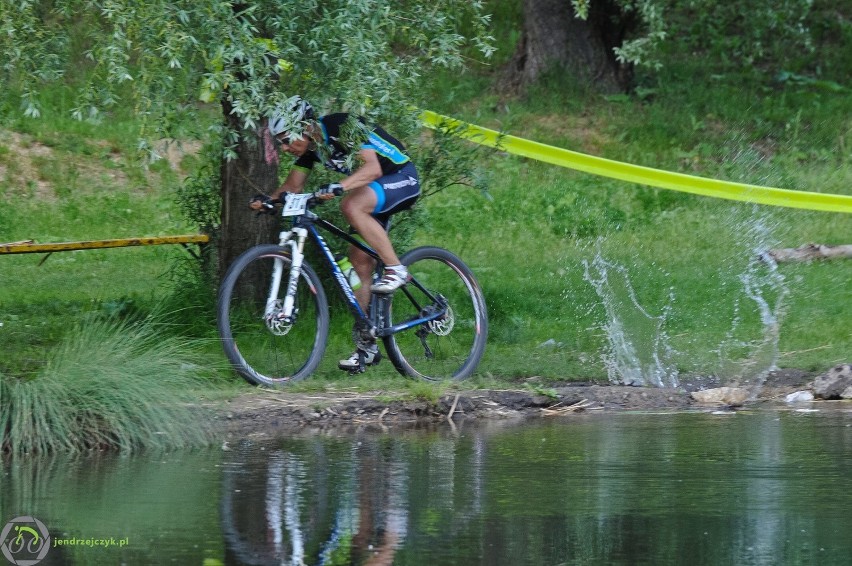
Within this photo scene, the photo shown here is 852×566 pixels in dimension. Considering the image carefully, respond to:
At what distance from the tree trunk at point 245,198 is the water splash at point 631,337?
2525mm

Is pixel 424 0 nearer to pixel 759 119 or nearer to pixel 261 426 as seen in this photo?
pixel 261 426

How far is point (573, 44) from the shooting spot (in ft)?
61.6

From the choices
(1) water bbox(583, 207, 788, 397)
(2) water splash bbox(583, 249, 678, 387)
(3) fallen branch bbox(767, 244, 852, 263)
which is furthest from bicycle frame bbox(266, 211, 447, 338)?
(3) fallen branch bbox(767, 244, 852, 263)

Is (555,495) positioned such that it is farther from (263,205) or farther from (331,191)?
(263,205)

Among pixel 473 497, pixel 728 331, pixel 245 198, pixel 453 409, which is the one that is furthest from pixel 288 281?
pixel 728 331

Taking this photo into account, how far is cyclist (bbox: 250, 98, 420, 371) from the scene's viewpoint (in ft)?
29.0

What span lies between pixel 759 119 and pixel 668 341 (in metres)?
8.48

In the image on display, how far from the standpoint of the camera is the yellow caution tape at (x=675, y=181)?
13.6 m

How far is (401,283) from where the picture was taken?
9086mm

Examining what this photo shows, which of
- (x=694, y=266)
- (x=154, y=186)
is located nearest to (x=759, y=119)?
(x=694, y=266)

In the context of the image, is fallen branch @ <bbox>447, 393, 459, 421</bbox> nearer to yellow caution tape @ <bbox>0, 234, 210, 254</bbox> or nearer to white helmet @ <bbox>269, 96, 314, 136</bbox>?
white helmet @ <bbox>269, 96, 314, 136</bbox>

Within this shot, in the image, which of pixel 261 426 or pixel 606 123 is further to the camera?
pixel 606 123

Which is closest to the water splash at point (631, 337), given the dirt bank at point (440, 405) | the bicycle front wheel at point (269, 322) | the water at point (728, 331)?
the water at point (728, 331)

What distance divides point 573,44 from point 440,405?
11.0 meters
